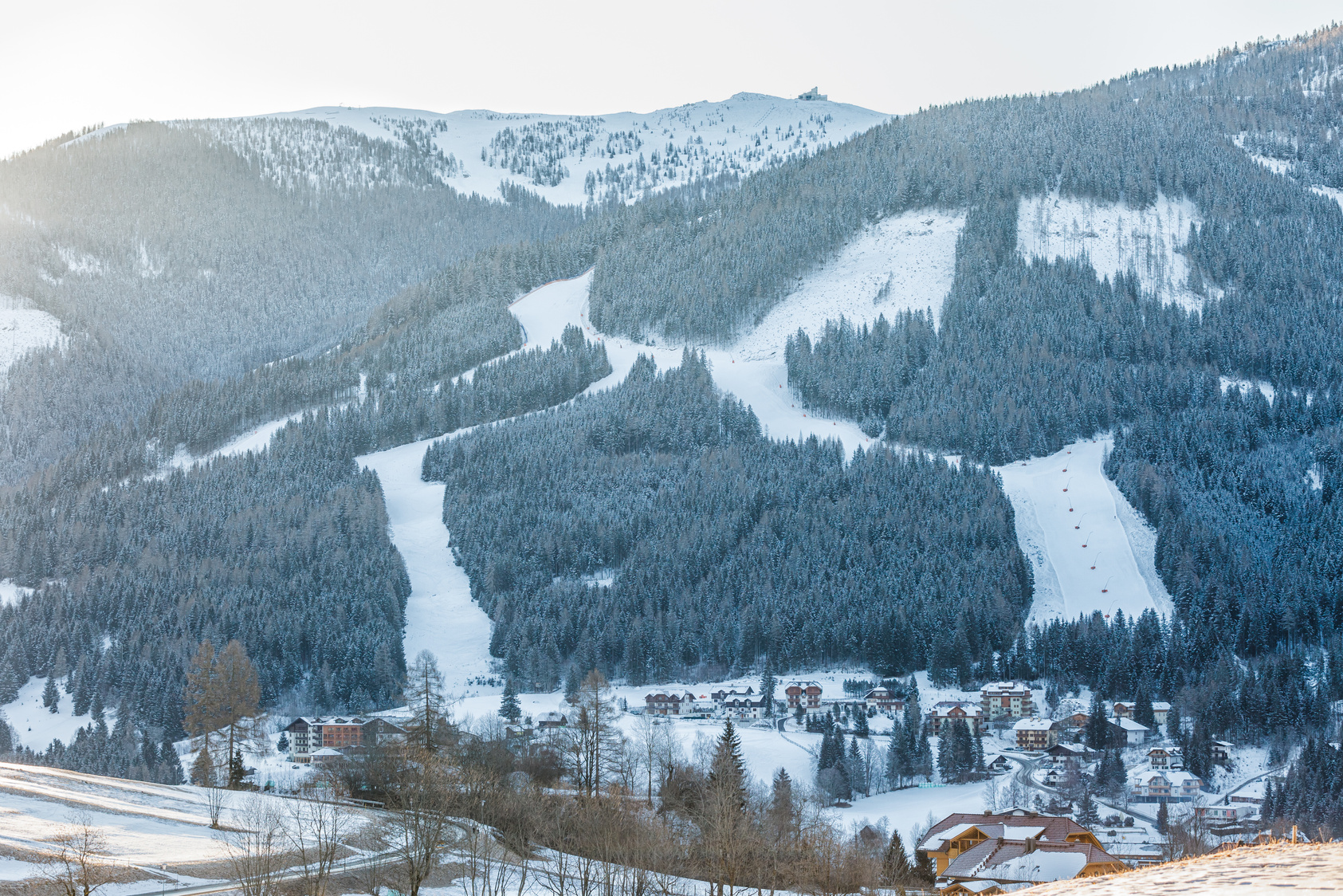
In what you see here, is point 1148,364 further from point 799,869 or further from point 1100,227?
point 799,869

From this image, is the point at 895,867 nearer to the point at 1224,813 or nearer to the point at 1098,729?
the point at 1224,813

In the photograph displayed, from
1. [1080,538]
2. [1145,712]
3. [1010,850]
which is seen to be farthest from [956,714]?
[1080,538]

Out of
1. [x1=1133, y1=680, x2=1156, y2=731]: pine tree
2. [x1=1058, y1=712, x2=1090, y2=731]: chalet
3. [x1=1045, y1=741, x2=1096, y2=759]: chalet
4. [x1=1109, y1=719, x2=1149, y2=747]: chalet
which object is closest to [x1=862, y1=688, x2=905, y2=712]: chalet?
[x1=1058, y1=712, x2=1090, y2=731]: chalet

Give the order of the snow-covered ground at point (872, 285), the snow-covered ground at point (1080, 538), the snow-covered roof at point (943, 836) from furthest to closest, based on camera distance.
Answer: the snow-covered ground at point (872, 285) < the snow-covered ground at point (1080, 538) < the snow-covered roof at point (943, 836)

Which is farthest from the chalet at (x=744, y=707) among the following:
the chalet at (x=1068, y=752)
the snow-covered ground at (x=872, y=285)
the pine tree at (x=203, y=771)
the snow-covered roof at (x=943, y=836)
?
the snow-covered ground at (x=872, y=285)

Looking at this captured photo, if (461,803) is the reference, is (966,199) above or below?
above

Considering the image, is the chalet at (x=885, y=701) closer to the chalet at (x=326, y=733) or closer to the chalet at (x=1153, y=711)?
the chalet at (x=1153, y=711)

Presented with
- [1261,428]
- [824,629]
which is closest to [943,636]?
[824,629]
